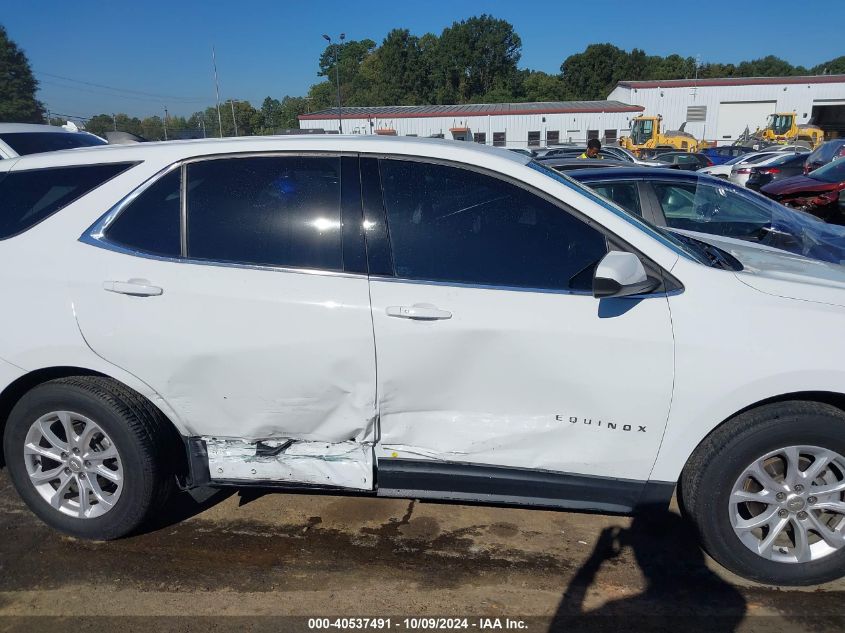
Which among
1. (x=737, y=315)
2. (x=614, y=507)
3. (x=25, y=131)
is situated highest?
(x=25, y=131)

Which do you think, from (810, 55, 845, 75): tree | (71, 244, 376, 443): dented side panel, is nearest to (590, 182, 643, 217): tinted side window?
(71, 244, 376, 443): dented side panel

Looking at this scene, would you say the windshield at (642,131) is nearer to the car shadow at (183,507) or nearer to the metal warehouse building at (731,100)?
the metal warehouse building at (731,100)

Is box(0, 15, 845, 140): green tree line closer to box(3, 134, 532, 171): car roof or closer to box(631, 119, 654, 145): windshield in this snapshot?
box(631, 119, 654, 145): windshield

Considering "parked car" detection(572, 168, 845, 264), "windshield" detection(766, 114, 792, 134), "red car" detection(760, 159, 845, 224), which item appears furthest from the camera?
"windshield" detection(766, 114, 792, 134)

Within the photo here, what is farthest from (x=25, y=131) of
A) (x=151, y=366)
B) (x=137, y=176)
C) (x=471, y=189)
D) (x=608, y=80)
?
(x=608, y=80)

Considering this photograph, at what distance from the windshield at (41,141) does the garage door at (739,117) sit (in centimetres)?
5181

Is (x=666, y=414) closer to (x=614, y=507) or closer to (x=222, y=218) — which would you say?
(x=614, y=507)

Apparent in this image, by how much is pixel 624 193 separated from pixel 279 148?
3748 millimetres

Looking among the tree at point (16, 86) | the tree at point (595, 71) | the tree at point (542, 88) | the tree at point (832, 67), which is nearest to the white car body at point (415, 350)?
the tree at point (16, 86)

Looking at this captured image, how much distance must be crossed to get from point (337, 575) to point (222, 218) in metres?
1.69

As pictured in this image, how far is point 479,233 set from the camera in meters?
2.68

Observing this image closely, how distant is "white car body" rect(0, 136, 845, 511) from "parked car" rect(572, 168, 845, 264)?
2.76 metres

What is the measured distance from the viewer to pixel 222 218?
2809 millimetres

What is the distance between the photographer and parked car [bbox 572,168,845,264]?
559 centimetres
